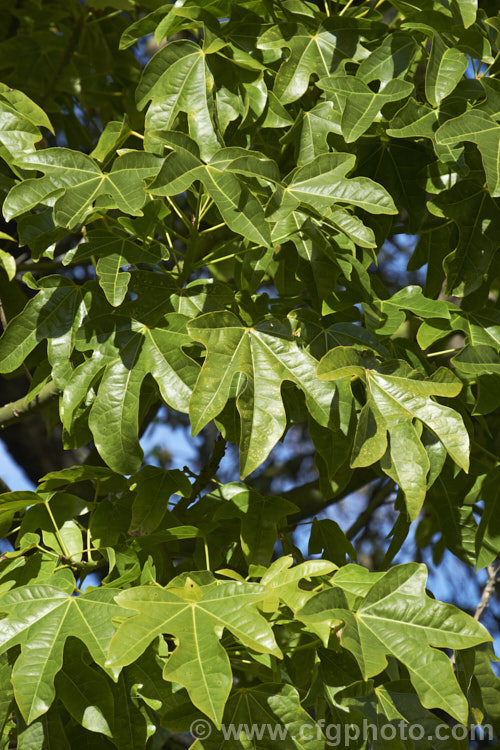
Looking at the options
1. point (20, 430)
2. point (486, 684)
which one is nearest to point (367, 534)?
point (20, 430)

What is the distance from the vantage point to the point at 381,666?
1123 mm

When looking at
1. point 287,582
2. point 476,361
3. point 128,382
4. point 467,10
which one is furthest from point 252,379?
point 467,10

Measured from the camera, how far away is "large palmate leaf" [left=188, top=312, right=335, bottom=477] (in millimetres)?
1204

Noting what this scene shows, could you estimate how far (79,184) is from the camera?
131 centimetres

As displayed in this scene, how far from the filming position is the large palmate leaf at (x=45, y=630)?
111cm

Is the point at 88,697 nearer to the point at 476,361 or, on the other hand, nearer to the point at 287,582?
the point at 287,582

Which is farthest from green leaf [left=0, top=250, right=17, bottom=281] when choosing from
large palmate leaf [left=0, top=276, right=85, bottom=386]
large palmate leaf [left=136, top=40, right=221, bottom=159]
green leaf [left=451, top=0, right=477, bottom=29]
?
green leaf [left=451, top=0, right=477, bottom=29]

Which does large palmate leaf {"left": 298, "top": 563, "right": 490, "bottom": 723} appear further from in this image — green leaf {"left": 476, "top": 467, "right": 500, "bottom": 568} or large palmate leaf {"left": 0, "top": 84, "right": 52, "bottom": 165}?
large palmate leaf {"left": 0, "top": 84, "right": 52, "bottom": 165}

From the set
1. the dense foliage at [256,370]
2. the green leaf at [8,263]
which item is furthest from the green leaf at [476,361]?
the green leaf at [8,263]

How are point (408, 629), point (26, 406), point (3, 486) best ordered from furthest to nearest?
point (3, 486) → point (26, 406) → point (408, 629)

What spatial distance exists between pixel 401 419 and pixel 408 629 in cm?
35

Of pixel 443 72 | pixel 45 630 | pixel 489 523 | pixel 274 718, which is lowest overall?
pixel 489 523

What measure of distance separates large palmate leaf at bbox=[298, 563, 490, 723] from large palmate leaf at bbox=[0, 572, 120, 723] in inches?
13.2

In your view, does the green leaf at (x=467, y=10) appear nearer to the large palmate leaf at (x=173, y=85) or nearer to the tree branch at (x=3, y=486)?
the large palmate leaf at (x=173, y=85)
